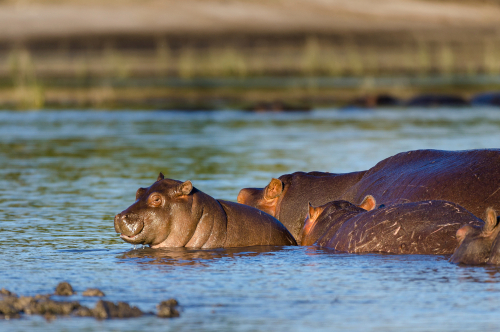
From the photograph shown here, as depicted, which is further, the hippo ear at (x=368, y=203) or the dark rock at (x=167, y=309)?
the hippo ear at (x=368, y=203)

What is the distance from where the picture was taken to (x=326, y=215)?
901 cm

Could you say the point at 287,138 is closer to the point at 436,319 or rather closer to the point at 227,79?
the point at 436,319

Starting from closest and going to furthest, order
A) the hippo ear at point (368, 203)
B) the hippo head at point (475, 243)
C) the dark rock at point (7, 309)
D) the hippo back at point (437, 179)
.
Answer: the dark rock at point (7, 309), the hippo head at point (475, 243), the hippo back at point (437, 179), the hippo ear at point (368, 203)

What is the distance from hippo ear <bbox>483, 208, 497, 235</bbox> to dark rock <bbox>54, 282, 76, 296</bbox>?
2.96 meters

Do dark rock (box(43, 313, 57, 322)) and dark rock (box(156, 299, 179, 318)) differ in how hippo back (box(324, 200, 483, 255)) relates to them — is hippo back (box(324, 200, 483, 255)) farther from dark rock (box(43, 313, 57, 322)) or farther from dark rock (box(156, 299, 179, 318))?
dark rock (box(43, 313, 57, 322))

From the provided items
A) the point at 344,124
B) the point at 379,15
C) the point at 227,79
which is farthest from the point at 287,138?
the point at 379,15

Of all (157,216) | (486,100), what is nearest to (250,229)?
(157,216)

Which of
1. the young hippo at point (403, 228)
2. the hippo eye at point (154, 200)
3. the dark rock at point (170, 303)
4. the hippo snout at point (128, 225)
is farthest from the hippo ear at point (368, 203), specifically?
the dark rock at point (170, 303)

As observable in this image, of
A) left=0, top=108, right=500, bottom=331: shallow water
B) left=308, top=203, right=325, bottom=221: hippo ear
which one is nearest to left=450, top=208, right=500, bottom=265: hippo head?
left=0, top=108, right=500, bottom=331: shallow water

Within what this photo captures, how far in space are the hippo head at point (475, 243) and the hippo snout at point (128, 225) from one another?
2.71 m

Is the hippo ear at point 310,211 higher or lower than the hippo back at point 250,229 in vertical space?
higher

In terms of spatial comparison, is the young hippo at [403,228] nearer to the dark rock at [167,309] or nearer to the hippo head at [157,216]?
the hippo head at [157,216]

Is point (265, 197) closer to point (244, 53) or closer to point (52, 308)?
point (52, 308)

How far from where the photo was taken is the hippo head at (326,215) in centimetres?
885
